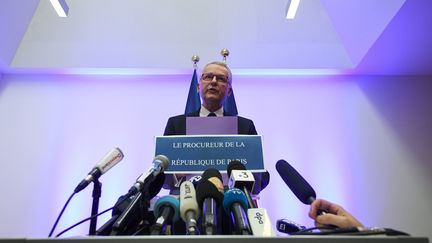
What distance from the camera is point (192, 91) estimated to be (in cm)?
300

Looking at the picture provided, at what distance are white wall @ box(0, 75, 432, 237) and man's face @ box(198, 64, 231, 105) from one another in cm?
133

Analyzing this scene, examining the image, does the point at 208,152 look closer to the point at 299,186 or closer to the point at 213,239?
the point at 299,186

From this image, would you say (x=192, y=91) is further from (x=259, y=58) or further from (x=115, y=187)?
(x=115, y=187)

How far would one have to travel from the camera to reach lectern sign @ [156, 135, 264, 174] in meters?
1.21

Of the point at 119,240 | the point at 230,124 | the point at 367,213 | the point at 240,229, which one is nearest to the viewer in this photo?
the point at 119,240

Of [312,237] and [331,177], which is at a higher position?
[331,177]

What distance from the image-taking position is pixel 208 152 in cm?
124

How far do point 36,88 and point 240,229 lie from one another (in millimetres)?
3331

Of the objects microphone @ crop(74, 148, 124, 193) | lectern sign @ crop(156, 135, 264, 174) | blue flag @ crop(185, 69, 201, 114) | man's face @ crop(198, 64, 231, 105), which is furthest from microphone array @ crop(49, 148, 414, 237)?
blue flag @ crop(185, 69, 201, 114)

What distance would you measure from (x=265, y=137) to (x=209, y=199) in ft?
8.10

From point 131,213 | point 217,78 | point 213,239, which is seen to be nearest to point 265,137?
point 217,78

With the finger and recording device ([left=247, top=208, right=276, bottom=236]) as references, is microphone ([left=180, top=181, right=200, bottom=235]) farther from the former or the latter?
the finger

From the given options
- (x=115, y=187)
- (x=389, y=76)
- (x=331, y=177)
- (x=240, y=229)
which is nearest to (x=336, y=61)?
(x=389, y=76)

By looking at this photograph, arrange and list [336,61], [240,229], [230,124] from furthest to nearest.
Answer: [336,61] < [230,124] < [240,229]
